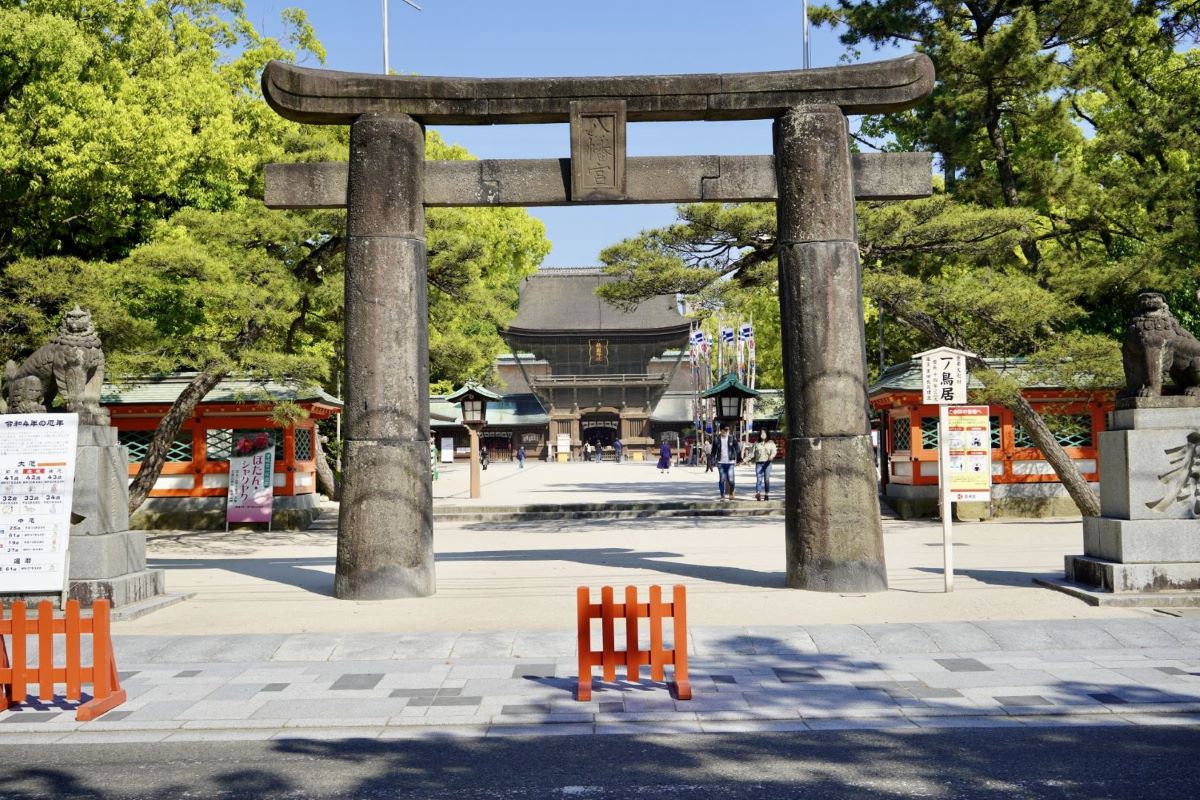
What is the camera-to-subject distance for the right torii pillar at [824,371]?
9906 mm

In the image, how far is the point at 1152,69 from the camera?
78.2ft

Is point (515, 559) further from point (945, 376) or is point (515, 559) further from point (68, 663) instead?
point (68, 663)

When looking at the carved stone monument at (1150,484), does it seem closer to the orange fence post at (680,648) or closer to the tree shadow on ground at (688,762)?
the tree shadow on ground at (688,762)

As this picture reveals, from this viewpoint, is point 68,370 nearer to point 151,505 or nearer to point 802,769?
point 802,769

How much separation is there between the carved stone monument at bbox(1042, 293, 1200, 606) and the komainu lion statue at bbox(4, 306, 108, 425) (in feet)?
31.7

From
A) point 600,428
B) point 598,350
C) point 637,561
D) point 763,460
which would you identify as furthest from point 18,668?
point 600,428

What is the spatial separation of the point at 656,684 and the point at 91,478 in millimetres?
5893

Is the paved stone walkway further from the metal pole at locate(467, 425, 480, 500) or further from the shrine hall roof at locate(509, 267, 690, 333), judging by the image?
the shrine hall roof at locate(509, 267, 690, 333)

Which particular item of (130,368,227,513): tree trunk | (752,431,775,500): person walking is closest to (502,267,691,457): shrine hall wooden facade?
(752,431,775,500): person walking

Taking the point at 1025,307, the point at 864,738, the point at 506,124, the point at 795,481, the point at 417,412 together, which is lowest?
the point at 864,738

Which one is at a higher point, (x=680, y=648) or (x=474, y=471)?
(x=474, y=471)

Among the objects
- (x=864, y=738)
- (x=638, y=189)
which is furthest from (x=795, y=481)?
(x=864, y=738)

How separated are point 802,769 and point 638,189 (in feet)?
22.0

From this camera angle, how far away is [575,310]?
6144 cm
